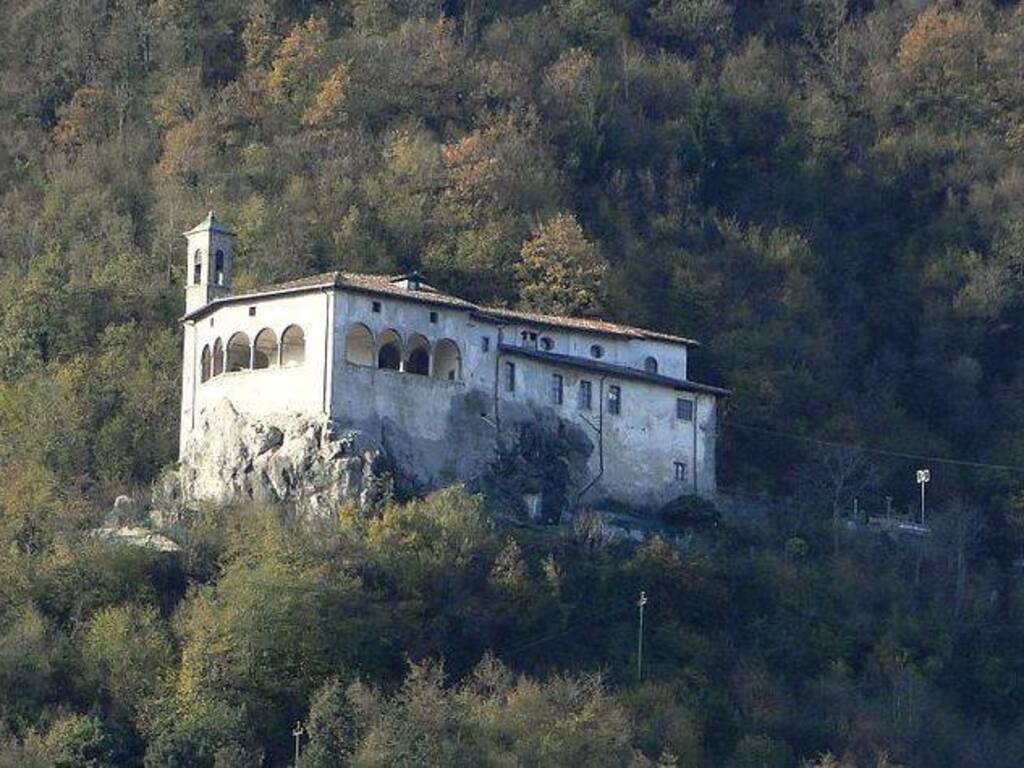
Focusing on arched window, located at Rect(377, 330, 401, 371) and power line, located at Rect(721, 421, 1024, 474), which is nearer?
arched window, located at Rect(377, 330, 401, 371)

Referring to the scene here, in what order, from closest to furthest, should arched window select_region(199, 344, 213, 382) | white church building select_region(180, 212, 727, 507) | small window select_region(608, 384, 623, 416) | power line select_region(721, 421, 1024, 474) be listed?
white church building select_region(180, 212, 727, 507) → arched window select_region(199, 344, 213, 382) → small window select_region(608, 384, 623, 416) → power line select_region(721, 421, 1024, 474)

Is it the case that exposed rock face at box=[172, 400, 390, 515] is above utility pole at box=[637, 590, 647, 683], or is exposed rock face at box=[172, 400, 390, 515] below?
above

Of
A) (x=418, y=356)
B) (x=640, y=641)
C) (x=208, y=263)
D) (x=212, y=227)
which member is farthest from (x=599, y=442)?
(x=212, y=227)

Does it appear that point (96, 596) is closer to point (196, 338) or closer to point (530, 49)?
point (196, 338)

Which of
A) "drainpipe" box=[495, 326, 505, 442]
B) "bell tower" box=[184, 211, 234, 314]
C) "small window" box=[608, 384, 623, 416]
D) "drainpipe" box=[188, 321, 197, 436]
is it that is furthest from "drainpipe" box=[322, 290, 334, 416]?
"small window" box=[608, 384, 623, 416]

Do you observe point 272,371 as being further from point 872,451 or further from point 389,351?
point 872,451

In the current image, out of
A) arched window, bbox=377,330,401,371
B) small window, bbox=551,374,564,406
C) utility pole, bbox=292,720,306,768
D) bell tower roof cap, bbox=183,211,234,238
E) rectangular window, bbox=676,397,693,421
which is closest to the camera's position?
utility pole, bbox=292,720,306,768

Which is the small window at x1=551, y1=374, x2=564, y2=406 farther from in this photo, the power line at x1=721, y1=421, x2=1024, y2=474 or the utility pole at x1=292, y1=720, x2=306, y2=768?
the utility pole at x1=292, y1=720, x2=306, y2=768
